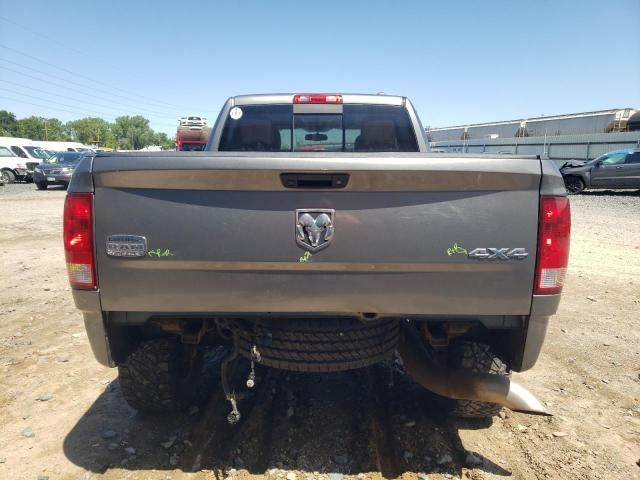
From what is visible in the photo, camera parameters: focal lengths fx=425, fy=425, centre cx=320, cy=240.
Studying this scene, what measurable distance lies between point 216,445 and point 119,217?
149 centimetres

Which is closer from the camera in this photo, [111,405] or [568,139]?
[111,405]

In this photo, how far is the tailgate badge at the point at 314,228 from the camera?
1.90 metres

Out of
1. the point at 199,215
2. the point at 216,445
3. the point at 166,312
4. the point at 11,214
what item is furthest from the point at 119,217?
the point at 11,214

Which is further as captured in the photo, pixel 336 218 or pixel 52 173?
pixel 52 173

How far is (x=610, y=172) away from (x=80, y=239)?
20.0 m

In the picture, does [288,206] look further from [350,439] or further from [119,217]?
[350,439]

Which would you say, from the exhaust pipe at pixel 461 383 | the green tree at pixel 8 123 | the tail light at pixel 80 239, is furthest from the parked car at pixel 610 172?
the green tree at pixel 8 123

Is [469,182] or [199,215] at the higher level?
[469,182]

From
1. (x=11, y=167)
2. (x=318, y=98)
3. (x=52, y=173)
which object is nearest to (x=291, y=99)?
(x=318, y=98)

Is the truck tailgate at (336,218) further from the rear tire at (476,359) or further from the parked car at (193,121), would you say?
the parked car at (193,121)

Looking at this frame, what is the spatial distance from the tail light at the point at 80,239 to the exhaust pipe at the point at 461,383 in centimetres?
166

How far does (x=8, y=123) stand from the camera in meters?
110

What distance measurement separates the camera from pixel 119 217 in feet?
6.24

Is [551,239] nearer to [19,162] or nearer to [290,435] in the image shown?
[290,435]
